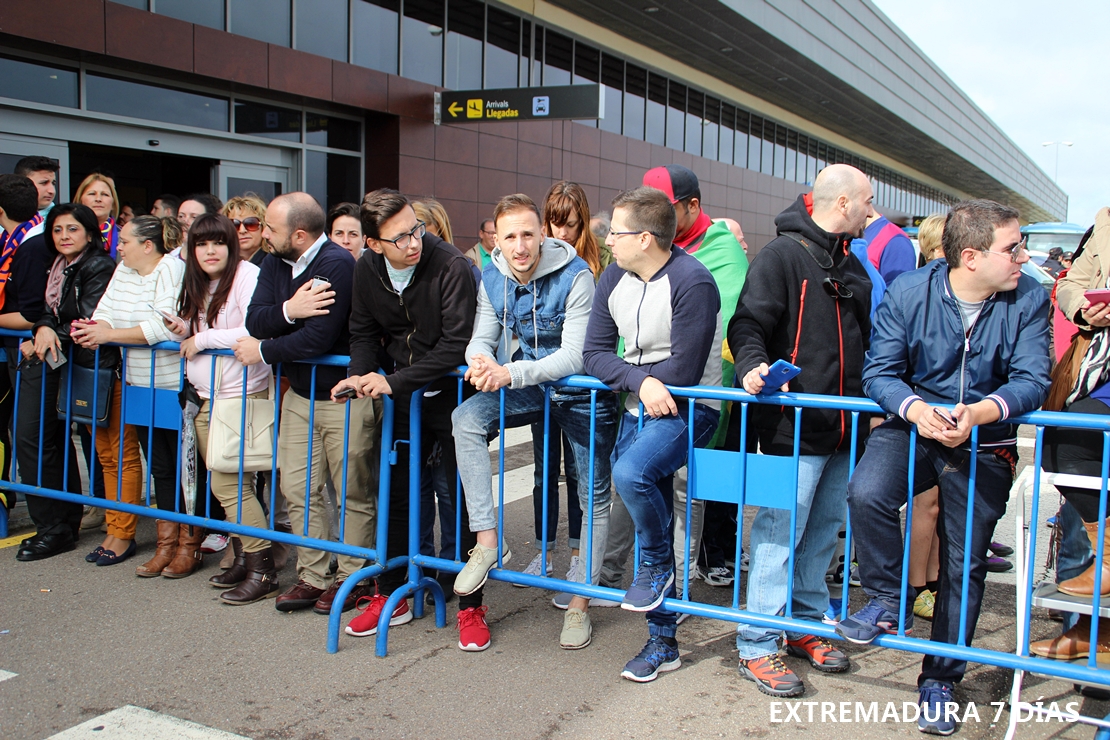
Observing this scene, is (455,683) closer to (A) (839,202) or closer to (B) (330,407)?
(B) (330,407)

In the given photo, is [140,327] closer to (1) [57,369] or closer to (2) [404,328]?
(1) [57,369]

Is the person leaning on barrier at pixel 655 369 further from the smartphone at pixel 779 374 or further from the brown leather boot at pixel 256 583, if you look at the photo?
the brown leather boot at pixel 256 583

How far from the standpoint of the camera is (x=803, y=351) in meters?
3.52

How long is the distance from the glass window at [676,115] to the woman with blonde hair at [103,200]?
18.6 metres

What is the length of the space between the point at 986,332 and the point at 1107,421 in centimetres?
49

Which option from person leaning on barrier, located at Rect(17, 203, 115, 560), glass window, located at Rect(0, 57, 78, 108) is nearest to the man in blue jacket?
person leaning on barrier, located at Rect(17, 203, 115, 560)

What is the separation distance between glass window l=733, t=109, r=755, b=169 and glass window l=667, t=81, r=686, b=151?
4088 mm

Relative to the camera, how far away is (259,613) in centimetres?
424

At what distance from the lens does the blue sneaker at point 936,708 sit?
Result: 3125 mm

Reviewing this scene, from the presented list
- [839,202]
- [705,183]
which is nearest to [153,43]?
[839,202]

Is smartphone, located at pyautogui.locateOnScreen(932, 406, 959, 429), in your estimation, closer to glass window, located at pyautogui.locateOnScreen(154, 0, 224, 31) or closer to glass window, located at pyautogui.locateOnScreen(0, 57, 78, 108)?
glass window, located at pyautogui.locateOnScreen(0, 57, 78, 108)

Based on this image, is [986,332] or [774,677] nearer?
[986,332]

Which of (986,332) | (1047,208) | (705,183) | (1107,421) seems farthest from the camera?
(1047,208)

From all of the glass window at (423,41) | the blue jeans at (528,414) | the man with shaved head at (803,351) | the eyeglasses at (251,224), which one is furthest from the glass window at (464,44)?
the man with shaved head at (803,351)
